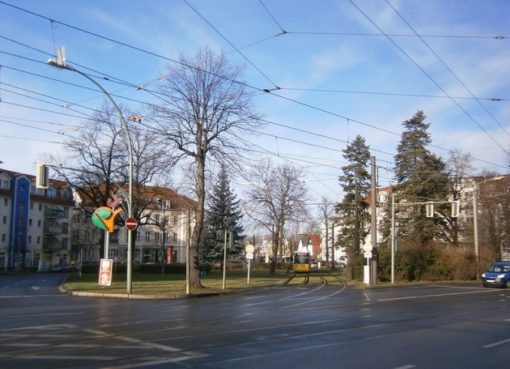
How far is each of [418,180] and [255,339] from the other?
1995 inches

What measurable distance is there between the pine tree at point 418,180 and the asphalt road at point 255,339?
4100 centimetres

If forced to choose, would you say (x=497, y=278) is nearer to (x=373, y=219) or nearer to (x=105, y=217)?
(x=373, y=219)

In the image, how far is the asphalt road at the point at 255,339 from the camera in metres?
8.90

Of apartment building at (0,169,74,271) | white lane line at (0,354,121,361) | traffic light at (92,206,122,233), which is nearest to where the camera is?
white lane line at (0,354,121,361)

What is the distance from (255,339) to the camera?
37.3 ft

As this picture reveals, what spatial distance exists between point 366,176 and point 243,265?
32.2m

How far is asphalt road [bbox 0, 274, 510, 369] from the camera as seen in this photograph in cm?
890

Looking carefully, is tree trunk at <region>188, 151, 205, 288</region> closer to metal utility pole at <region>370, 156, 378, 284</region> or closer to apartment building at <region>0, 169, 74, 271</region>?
metal utility pole at <region>370, 156, 378, 284</region>

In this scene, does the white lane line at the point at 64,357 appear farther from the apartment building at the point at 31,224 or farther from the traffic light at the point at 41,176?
the apartment building at the point at 31,224

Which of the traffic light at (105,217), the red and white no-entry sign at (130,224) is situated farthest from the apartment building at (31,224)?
the red and white no-entry sign at (130,224)

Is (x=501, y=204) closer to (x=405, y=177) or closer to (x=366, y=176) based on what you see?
(x=405, y=177)

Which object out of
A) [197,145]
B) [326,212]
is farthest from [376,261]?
[326,212]

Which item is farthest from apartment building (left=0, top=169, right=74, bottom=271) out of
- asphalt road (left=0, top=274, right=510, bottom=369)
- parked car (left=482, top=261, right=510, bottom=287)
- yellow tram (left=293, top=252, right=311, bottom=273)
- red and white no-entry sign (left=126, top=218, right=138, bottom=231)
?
asphalt road (left=0, top=274, right=510, bottom=369)

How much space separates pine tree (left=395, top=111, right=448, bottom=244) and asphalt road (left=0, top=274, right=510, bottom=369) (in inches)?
1614
